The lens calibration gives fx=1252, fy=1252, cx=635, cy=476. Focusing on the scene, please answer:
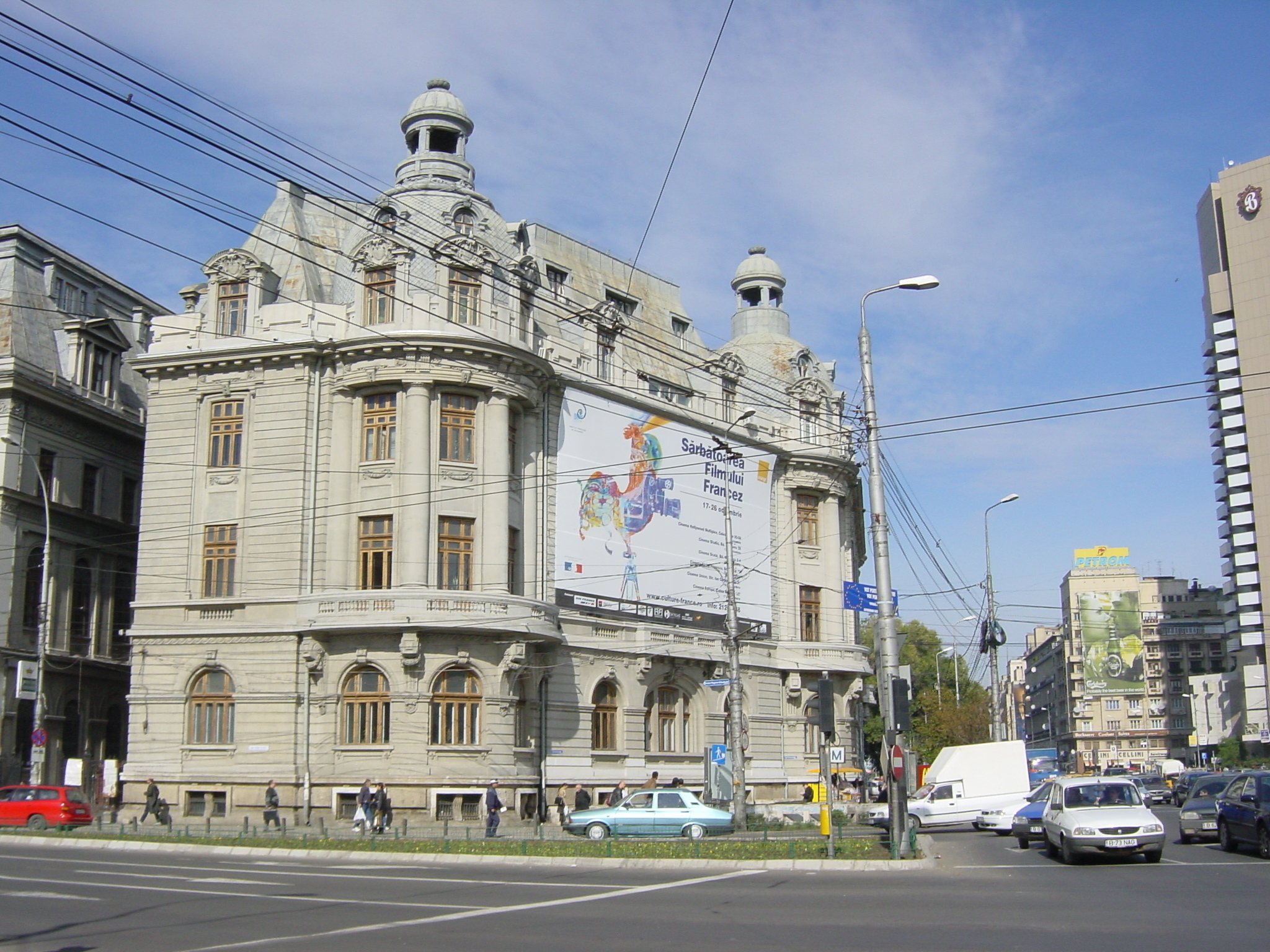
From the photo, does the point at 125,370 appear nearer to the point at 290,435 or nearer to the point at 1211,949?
the point at 290,435

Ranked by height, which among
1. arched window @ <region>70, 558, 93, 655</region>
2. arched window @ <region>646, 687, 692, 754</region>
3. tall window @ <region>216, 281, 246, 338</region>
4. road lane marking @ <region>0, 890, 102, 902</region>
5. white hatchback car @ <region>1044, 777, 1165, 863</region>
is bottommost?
road lane marking @ <region>0, 890, 102, 902</region>

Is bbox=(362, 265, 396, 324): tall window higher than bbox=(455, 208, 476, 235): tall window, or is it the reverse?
bbox=(455, 208, 476, 235): tall window

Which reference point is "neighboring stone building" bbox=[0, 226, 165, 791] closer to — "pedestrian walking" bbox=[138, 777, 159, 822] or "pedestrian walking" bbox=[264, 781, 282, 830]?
"pedestrian walking" bbox=[138, 777, 159, 822]

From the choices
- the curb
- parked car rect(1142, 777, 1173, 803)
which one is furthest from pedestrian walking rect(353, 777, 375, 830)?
parked car rect(1142, 777, 1173, 803)

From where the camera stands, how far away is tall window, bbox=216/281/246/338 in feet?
135

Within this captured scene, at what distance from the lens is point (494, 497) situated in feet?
130

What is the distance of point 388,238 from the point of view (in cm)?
3781

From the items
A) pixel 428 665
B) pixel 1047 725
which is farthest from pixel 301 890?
pixel 1047 725

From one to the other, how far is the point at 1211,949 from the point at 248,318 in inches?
1392

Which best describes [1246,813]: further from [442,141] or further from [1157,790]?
[1157,790]

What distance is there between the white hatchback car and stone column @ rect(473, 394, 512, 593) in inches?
761

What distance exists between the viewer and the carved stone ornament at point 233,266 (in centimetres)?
4094

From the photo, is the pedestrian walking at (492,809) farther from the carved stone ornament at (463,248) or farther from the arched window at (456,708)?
the carved stone ornament at (463,248)

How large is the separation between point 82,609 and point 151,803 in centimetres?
1302
